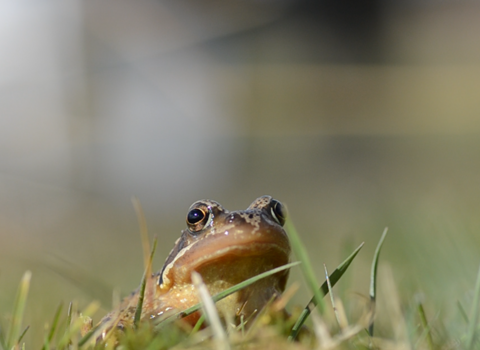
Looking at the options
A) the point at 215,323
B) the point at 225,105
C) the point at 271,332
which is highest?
the point at 215,323

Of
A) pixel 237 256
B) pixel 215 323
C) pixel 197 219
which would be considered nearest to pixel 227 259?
pixel 237 256

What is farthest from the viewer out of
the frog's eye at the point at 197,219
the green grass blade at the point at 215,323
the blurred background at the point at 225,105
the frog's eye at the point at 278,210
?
the blurred background at the point at 225,105

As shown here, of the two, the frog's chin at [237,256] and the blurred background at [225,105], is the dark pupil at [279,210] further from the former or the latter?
the blurred background at [225,105]

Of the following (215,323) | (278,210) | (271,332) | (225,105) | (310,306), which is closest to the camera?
(215,323)

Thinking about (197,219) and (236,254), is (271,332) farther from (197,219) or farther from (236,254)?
(197,219)

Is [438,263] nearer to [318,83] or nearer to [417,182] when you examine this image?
[417,182]

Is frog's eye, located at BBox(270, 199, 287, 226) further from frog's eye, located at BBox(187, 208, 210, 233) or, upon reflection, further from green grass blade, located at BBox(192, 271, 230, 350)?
green grass blade, located at BBox(192, 271, 230, 350)

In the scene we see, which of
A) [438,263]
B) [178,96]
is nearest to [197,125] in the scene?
[178,96]

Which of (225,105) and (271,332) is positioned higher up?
(271,332)

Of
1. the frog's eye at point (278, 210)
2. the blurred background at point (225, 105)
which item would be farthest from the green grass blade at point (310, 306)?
the blurred background at point (225, 105)
